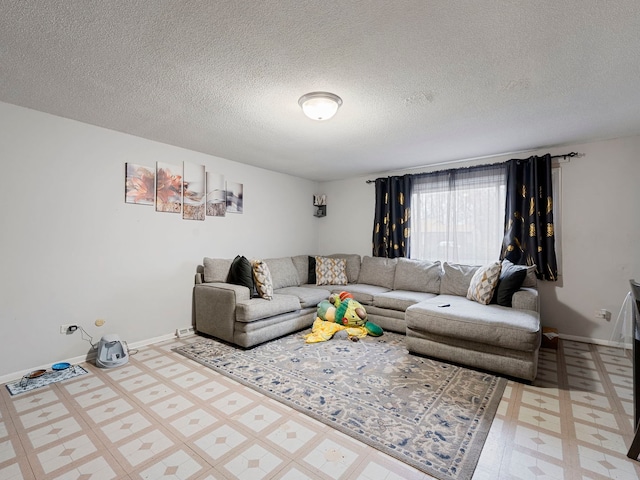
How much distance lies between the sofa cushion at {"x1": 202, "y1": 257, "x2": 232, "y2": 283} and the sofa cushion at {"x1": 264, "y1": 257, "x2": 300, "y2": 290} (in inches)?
25.9

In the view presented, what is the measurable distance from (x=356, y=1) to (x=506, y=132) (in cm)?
250

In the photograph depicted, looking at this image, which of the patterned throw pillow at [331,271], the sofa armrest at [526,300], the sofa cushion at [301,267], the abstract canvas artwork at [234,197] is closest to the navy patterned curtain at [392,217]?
the patterned throw pillow at [331,271]

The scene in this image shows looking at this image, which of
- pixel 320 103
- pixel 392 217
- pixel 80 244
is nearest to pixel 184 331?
pixel 80 244

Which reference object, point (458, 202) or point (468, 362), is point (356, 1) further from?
point (458, 202)

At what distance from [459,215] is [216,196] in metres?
3.49

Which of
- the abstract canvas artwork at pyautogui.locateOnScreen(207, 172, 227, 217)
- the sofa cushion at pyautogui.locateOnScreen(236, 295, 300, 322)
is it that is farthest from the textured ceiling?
the sofa cushion at pyautogui.locateOnScreen(236, 295, 300, 322)

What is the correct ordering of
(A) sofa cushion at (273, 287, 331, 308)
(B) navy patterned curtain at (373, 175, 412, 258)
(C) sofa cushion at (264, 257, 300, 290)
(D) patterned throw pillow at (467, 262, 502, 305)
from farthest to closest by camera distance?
1. (B) navy patterned curtain at (373, 175, 412, 258)
2. (C) sofa cushion at (264, 257, 300, 290)
3. (A) sofa cushion at (273, 287, 331, 308)
4. (D) patterned throw pillow at (467, 262, 502, 305)

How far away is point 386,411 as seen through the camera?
2086 mm

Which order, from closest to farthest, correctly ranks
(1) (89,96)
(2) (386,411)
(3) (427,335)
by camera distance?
1. (2) (386,411)
2. (1) (89,96)
3. (3) (427,335)

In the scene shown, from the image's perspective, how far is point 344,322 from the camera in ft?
12.1

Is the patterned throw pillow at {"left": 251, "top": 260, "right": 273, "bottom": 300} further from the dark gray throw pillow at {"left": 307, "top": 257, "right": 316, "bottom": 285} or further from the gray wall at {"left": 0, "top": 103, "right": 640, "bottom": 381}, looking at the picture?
the dark gray throw pillow at {"left": 307, "top": 257, "right": 316, "bottom": 285}

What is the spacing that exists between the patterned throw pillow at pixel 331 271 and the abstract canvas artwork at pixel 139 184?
262 cm

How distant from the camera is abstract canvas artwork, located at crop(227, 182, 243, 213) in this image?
4.30 m

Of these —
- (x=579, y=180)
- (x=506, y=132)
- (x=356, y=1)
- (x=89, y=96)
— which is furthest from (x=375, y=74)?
(x=579, y=180)
